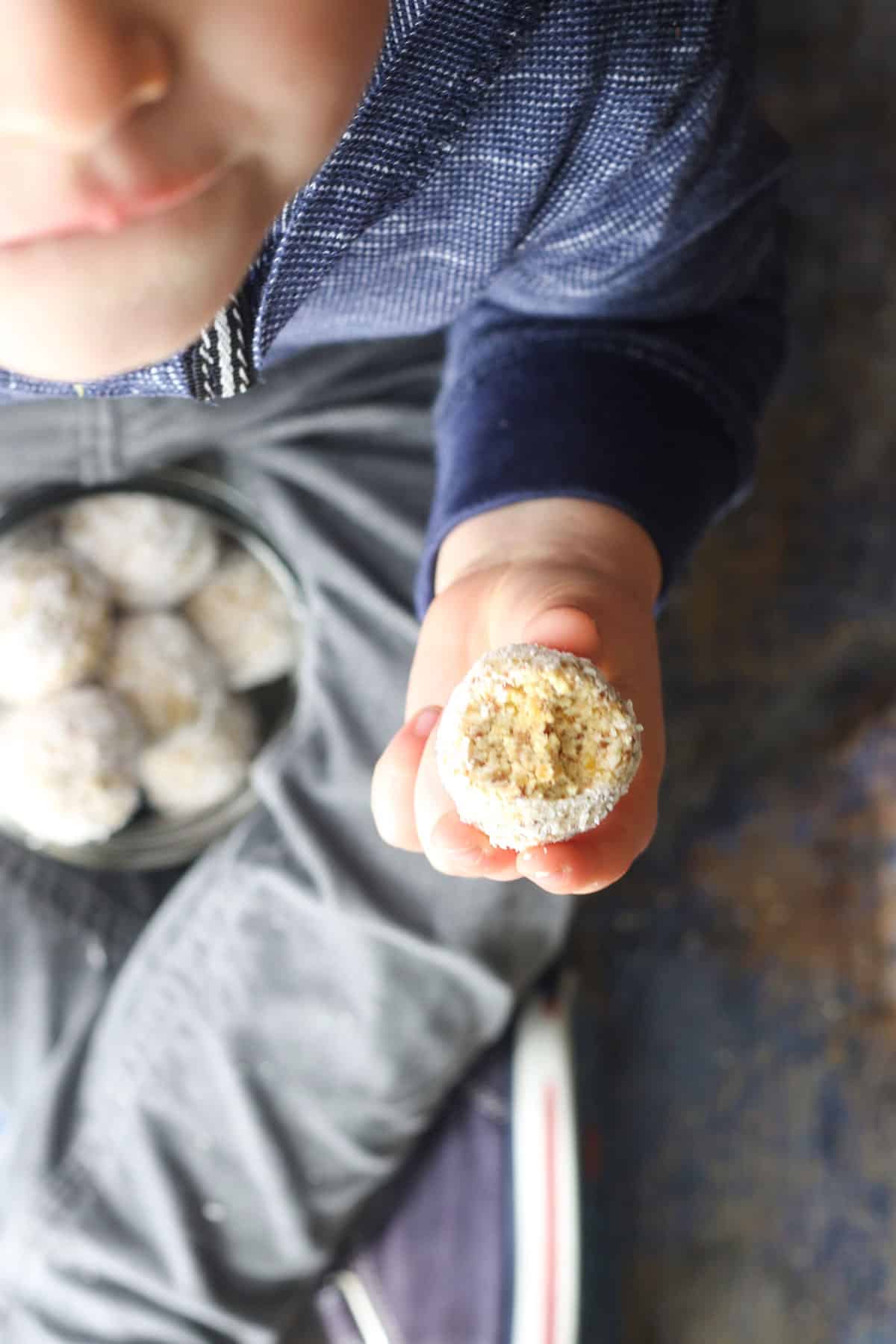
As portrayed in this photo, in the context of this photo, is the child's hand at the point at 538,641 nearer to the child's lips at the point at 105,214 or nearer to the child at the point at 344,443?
the child at the point at 344,443

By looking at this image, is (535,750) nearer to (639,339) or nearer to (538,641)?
(538,641)

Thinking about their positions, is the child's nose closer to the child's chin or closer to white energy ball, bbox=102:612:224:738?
the child's chin

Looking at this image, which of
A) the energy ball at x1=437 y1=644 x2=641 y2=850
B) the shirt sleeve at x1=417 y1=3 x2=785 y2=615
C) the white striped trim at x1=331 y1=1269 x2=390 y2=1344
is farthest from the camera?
the white striped trim at x1=331 y1=1269 x2=390 y2=1344

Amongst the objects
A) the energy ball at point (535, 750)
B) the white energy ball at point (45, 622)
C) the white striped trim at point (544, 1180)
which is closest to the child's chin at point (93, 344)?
the energy ball at point (535, 750)

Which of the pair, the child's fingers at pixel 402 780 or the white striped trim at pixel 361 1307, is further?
the white striped trim at pixel 361 1307

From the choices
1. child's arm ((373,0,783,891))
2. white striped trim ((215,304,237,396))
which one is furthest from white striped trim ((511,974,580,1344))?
white striped trim ((215,304,237,396))

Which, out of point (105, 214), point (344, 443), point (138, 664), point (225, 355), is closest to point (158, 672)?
point (138, 664)
